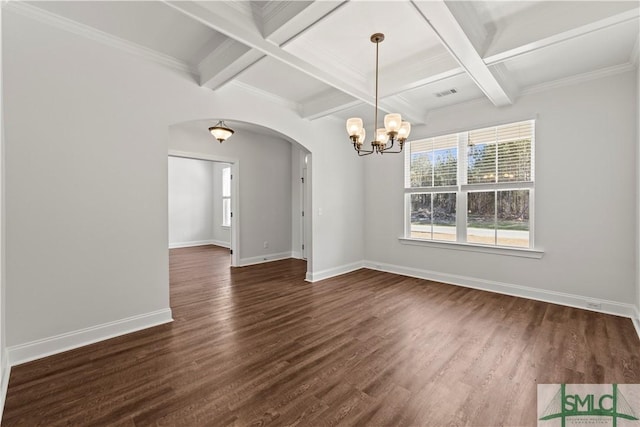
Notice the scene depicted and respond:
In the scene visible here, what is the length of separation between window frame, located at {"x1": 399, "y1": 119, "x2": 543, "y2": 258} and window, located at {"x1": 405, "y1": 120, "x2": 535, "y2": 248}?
12 mm

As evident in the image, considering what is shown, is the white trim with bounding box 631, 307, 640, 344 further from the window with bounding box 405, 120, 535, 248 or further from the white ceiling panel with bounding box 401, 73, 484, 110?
the white ceiling panel with bounding box 401, 73, 484, 110

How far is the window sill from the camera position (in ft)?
12.8

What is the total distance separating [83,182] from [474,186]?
199 inches

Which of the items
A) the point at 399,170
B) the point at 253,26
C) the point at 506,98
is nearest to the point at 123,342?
the point at 253,26

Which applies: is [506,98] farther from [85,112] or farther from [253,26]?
[85,112]

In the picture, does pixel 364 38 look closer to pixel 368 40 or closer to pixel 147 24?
pixel 368 40

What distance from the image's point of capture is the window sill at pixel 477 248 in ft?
12.8

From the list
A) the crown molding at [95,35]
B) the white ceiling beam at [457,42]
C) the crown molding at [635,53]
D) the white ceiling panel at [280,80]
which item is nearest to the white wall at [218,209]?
the white ceiling panel at [280,80]

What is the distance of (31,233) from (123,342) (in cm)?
127

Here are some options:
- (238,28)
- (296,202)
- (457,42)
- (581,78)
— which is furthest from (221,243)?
(581,78)

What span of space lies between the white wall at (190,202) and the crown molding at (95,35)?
20.3 feet

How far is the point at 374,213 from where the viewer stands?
5715 millimetres

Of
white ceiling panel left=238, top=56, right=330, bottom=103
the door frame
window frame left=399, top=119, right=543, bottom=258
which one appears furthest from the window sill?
the door frame

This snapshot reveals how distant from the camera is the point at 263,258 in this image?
6695mm
